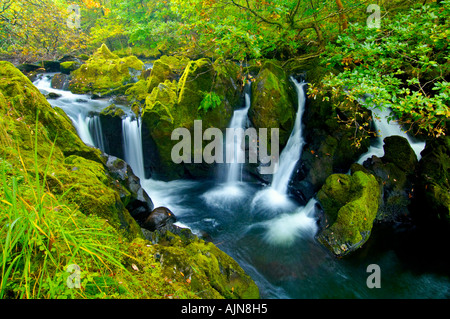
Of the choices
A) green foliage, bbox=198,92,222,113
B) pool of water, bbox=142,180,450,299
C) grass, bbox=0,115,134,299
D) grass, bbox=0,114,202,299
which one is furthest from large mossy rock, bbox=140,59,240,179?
grass, bbox=0,115,134,299

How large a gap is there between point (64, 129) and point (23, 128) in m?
1.28

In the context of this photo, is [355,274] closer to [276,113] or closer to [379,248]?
[379,248]

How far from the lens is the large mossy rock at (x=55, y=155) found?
8.99 feet

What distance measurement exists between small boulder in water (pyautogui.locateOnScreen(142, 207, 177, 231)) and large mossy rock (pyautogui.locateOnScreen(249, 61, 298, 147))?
166 inches

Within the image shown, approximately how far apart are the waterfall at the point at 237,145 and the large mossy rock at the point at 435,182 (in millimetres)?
5383

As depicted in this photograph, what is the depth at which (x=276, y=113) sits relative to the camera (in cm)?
750

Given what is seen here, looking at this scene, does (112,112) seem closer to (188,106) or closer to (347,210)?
(188,106)

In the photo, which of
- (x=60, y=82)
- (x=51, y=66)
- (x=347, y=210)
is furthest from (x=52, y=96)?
(x=347, y=210)

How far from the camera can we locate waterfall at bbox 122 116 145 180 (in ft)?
26.6

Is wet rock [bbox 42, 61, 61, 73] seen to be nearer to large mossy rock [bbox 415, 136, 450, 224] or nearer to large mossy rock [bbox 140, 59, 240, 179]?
large mossy rock [bbox 140, 59, 240, 179]

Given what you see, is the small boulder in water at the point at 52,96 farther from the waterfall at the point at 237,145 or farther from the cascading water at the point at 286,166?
the cascading water at the point at 286,166

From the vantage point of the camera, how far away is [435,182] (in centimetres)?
602
